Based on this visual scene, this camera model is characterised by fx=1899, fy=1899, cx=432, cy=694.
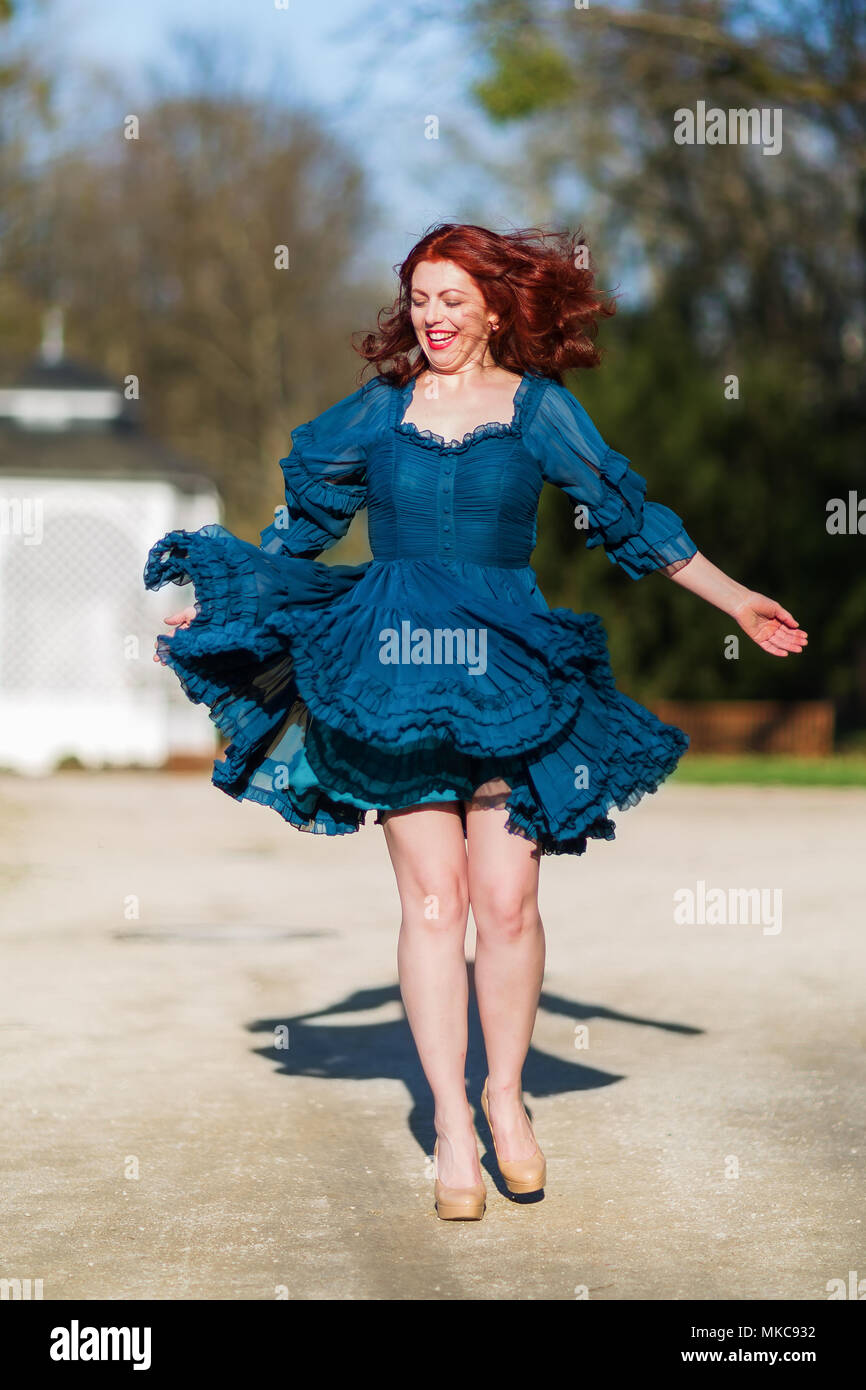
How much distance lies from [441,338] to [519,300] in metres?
0.19

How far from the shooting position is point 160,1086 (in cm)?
529

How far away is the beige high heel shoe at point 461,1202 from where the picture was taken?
153 inches

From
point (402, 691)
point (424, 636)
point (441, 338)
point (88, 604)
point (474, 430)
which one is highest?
point (441, 338)

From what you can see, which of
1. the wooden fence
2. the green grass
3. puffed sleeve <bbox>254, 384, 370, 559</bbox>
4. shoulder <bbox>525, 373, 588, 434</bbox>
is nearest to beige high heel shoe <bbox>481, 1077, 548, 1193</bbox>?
puffed sleeve <bbox>254, 384, 370, 559</bbox>

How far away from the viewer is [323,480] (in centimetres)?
435

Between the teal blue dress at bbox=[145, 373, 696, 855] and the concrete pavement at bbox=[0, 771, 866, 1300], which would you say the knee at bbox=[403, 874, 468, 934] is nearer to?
the teal blue dress at bbox=[145, 373, 696, 855]

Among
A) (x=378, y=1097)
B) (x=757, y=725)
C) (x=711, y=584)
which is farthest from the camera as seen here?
(x=757, y=725)

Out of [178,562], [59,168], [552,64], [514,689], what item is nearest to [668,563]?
[514,689]

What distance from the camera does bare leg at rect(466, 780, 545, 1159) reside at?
4.06 m

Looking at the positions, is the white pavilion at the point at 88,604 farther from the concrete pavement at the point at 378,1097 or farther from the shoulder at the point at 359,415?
the shoulder at the point at 359,415

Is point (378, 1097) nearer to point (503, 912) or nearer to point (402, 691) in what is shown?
point (503, 912)

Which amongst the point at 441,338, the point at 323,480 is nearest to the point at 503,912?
the point at 323,480

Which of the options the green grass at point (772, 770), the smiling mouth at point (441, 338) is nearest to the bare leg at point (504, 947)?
the smiling mouth at point (441, 338)
